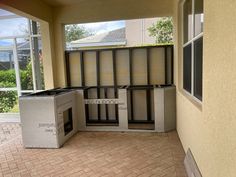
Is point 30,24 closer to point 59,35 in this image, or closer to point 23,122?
point 59,35

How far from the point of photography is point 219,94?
162 centimetres

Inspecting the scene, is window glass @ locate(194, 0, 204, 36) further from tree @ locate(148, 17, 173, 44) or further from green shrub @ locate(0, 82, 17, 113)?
tree @ locate(148, 17, 173, 44)

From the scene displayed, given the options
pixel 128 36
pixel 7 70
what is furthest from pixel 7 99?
pixel 128 36

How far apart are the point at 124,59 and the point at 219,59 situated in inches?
148

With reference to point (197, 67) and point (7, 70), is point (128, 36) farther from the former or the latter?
point (197, 67)

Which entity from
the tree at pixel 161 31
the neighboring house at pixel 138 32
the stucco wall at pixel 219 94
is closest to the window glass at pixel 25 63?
the neighboring house at pixel 138 32

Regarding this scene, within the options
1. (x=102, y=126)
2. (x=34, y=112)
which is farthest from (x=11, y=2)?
(x=102, y=126)

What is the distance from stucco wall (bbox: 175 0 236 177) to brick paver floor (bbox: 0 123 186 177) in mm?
957

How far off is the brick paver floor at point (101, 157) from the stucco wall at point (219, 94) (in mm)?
957

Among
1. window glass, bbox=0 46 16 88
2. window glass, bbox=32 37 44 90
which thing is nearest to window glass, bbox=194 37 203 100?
window glass, bbox=32 37 44 90

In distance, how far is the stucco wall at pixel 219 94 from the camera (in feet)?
4.50

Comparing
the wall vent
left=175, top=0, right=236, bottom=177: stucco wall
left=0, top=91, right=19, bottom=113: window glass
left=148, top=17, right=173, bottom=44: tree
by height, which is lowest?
the wall vent

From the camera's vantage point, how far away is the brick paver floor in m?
2.98

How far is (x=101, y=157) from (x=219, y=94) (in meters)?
2.38
